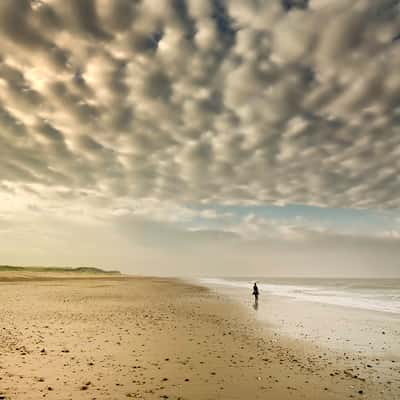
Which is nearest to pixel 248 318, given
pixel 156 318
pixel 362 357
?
pixel 156 318

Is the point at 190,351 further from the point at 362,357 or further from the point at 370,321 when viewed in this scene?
the point at 370,321

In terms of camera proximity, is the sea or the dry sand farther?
the sea

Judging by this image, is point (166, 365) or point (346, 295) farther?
point (346, 295)

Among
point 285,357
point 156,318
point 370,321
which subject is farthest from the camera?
point 370,321

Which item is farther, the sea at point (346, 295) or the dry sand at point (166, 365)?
the sea at point (346, 295)

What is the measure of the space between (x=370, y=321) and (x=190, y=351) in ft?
52.7

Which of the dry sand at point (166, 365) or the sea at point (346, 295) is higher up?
the sea at point (346, 295)

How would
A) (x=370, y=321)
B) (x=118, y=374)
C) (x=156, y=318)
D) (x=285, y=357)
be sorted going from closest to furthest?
(x=118, y=374) → (x=285, y=357) → (x=156, y=318) → (x=370, y=321)

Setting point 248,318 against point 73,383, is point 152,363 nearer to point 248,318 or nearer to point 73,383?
point 73,383

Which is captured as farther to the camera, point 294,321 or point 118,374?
point 294,321

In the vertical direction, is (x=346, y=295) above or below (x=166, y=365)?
above

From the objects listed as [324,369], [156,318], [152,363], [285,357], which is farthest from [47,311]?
[324,369]

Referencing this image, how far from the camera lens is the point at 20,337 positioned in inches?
574

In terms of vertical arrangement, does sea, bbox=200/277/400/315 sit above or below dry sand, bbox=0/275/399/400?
above
